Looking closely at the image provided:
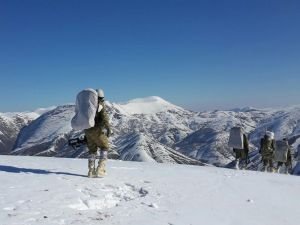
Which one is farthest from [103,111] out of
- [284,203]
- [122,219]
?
[284,203]

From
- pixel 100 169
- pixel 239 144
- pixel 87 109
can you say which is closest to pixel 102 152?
pixel 100 169

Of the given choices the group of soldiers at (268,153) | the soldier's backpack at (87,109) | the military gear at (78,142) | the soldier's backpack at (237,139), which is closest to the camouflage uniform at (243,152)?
the group of soldiers at (268,153)

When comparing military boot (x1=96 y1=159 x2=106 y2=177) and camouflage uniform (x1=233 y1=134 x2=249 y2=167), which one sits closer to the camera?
military boot (x1=96 y1=159 x2=106 y2=177)

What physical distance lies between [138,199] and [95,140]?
4100mm

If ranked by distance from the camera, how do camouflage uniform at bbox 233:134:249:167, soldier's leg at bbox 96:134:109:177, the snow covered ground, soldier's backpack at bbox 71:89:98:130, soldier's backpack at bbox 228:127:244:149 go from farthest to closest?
camouflage uniform at bbox 233:134:249:167 < soldier's backpack at bbox 228:127:244:149 < soldier's leg at bbox 96:134:109:177 < soldier's backpack at bbox 71:89:98:130 < the snow covered ground

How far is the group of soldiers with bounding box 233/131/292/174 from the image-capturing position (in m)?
26.0

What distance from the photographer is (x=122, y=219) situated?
10.1 m

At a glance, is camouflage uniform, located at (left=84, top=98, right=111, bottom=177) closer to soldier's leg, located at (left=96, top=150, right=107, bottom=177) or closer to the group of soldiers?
soldier's leg, located at (left=96, top=150, right=107, bottom=177)

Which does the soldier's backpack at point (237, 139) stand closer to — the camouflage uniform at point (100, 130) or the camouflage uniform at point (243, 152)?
the camouflage uniform at point (243, 152)

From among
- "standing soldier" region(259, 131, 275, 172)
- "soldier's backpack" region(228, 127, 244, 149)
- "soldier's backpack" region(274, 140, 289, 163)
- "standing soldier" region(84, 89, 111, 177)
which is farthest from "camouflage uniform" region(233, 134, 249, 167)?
"standing soldier" region(84, 89, 111, 177)

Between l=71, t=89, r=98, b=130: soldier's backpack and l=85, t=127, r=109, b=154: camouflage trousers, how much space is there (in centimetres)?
42

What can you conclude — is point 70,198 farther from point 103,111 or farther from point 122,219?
point 103,111

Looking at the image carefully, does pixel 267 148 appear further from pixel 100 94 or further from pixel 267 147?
pixel 100 94

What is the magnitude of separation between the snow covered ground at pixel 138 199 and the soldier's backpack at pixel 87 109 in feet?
6.52
